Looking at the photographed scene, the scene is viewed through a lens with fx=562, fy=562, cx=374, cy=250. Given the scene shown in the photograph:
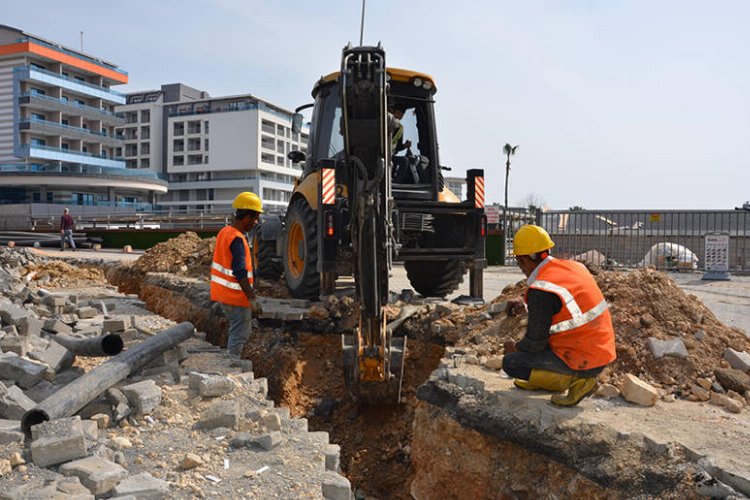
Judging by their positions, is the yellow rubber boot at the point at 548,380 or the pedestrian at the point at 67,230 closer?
the yellow rubber boot at the point at 548,380

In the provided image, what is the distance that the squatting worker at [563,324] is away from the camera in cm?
386

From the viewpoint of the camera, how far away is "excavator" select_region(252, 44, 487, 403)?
4613 mm

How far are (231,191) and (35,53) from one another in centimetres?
2425

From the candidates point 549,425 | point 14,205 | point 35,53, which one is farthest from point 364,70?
point 35,53

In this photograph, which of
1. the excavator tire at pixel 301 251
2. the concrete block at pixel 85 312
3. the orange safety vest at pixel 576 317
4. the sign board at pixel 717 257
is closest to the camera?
the orange safety vest at pixel 576 317

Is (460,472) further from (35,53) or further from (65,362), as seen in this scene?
(35,53)

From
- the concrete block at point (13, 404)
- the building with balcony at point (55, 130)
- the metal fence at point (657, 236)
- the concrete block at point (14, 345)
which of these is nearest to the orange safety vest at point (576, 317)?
the concrete block at point (13, 404)

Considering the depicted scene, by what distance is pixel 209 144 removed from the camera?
6769cm

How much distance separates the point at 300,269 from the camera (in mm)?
7566

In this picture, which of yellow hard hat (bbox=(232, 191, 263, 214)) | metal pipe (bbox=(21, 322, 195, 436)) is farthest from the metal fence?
metal pipe (bbox=(21, 322, 195, 436))

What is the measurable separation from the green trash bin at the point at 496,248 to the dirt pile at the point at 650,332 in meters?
10.6

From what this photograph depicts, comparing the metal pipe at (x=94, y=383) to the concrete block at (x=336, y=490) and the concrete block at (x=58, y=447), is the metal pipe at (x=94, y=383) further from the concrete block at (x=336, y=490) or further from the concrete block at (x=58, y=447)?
the concrete block at (x=336, y=490)

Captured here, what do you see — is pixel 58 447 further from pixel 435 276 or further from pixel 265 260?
pixel 435 276

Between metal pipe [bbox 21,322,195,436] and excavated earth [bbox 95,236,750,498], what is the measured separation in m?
1.66
